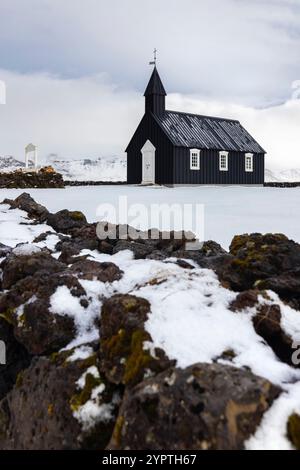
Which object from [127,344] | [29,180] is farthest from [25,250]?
[29,180]

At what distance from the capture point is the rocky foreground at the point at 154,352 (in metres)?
3.27

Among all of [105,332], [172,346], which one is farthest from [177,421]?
[105,332]

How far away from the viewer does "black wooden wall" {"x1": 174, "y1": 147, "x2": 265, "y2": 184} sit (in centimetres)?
3328

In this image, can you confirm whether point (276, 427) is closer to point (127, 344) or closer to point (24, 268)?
point (127, 344)

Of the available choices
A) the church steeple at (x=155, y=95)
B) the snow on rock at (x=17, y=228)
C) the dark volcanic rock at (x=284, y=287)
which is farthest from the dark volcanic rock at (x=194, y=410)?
the church steeple at (x=155, y=95)

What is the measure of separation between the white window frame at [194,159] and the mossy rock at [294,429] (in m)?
31.4

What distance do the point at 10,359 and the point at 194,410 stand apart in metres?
2.90

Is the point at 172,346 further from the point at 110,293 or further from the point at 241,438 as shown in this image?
the point at 110,293

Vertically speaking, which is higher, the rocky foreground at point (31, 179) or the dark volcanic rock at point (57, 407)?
the rocky foreground at point (31, 179)

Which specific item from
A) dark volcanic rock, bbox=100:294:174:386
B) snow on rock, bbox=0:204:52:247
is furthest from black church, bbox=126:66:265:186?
dark volcanic rock, bbox=100:294:174:386

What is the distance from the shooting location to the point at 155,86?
34875 mm

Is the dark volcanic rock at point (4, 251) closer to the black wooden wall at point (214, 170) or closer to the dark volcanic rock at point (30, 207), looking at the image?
the dark volcanic rock at point (30, 207)

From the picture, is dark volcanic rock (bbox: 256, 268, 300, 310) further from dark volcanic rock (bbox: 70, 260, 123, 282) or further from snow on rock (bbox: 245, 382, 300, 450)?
snow on rock (bbox: 245, 382, 300, 450)
